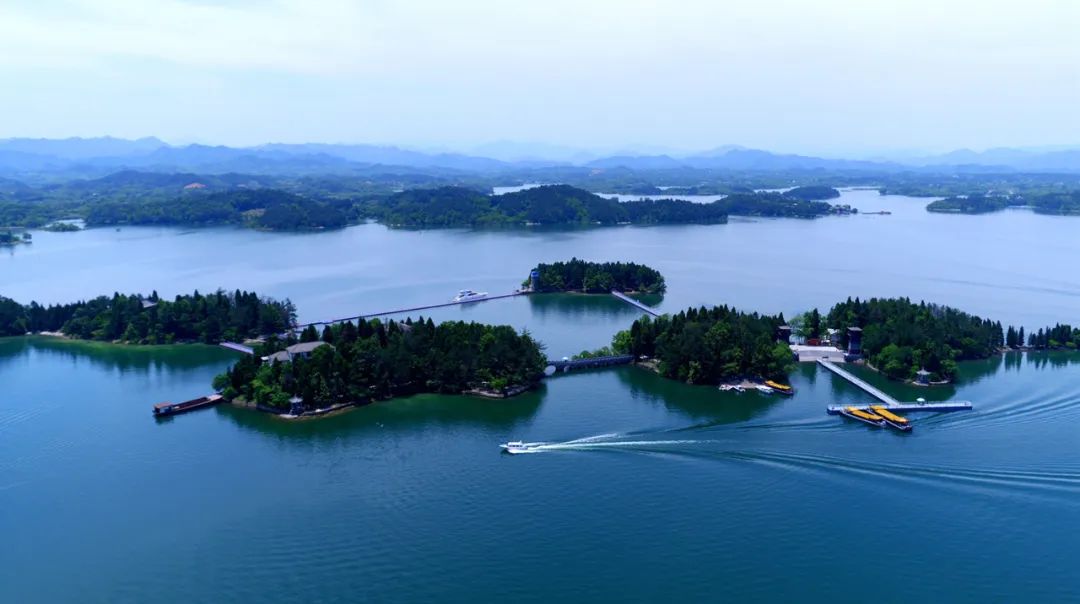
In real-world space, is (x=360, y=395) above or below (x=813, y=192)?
below

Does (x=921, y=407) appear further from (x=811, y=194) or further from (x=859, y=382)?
(x=811, y=194)

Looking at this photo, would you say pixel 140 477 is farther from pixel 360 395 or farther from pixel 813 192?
pixel 813 192

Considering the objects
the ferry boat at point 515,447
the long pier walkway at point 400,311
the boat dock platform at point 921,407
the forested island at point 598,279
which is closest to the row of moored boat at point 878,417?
the boat dock platform at point 921,407

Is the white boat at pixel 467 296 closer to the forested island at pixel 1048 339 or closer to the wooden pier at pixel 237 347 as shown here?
the wooden pier at pixel 237 347

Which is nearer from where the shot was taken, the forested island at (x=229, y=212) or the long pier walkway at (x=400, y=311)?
the long pier walkway at (x=400, y=311)

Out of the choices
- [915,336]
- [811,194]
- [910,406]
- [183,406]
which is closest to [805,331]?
[915,336]

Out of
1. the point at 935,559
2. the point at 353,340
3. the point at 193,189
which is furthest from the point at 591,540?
the point at 193,189
